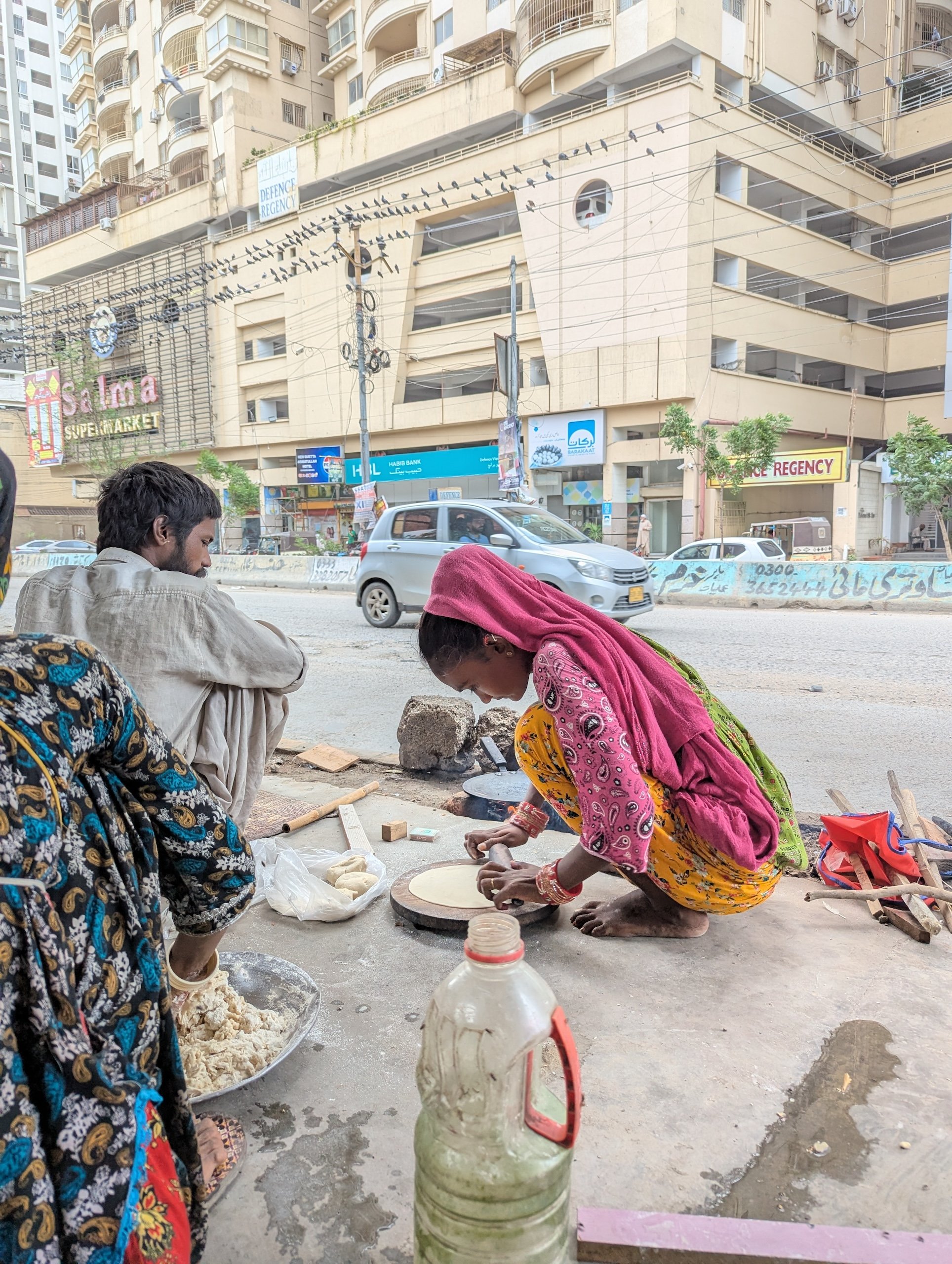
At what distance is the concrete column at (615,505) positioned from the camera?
24.3 metres

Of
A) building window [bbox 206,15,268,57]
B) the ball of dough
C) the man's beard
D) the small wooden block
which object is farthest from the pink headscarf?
building window [bbox 206,15,268,57]

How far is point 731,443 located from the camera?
2070 centimetres

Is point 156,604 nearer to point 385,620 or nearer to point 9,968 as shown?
point 9,968

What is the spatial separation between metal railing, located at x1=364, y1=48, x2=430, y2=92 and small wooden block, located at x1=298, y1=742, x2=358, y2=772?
104 ft

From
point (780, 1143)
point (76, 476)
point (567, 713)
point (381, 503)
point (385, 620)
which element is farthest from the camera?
point (76, 476)

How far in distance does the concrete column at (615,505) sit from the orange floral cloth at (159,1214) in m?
23.8

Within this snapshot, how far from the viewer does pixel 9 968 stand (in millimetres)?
897

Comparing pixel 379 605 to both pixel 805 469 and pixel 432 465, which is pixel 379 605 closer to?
pixel 805 469

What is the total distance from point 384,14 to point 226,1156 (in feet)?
120

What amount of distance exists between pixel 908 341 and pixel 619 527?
552 inches

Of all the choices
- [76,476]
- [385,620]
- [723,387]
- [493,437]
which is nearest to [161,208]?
[76,476]

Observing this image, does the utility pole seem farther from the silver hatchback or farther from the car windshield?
the car windshield

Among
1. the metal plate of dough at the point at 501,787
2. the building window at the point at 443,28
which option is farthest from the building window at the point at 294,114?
the metal plate of dough at the point at 501,787

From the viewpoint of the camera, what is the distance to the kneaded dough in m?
2.55
